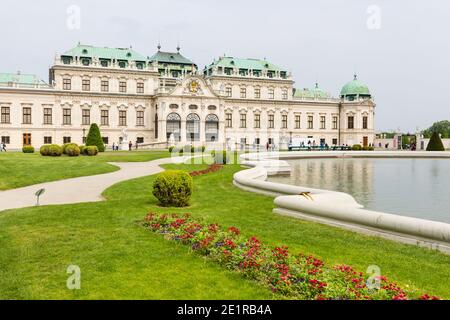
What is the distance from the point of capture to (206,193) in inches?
689

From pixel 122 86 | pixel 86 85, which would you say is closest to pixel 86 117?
pixel 86 85

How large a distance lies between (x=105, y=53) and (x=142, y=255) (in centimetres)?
6739

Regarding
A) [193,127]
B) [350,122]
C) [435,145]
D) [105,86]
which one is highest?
[105,86]

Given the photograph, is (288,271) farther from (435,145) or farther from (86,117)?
(86,117)

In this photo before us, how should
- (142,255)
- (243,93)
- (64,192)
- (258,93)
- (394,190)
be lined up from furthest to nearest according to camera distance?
(258,93) < (243,93) < (394,190) < (64,192) < (142,255)

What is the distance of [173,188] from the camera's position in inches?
548

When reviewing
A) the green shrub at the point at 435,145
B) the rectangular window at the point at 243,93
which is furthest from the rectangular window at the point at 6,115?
the green shrub at the point at 435,145

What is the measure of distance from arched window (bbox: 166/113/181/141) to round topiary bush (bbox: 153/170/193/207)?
55.5 metres

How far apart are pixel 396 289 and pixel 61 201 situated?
41.5ft

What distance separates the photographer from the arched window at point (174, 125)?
6944 cm

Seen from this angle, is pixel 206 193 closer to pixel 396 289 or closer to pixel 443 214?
pixel 443 214

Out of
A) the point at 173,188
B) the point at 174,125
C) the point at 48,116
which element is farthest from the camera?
the point at 174,125

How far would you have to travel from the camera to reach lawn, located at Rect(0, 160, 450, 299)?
6508 millimetres

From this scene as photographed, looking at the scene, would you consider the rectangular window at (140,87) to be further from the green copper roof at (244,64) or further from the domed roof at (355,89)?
the domed roof at (355,89)
